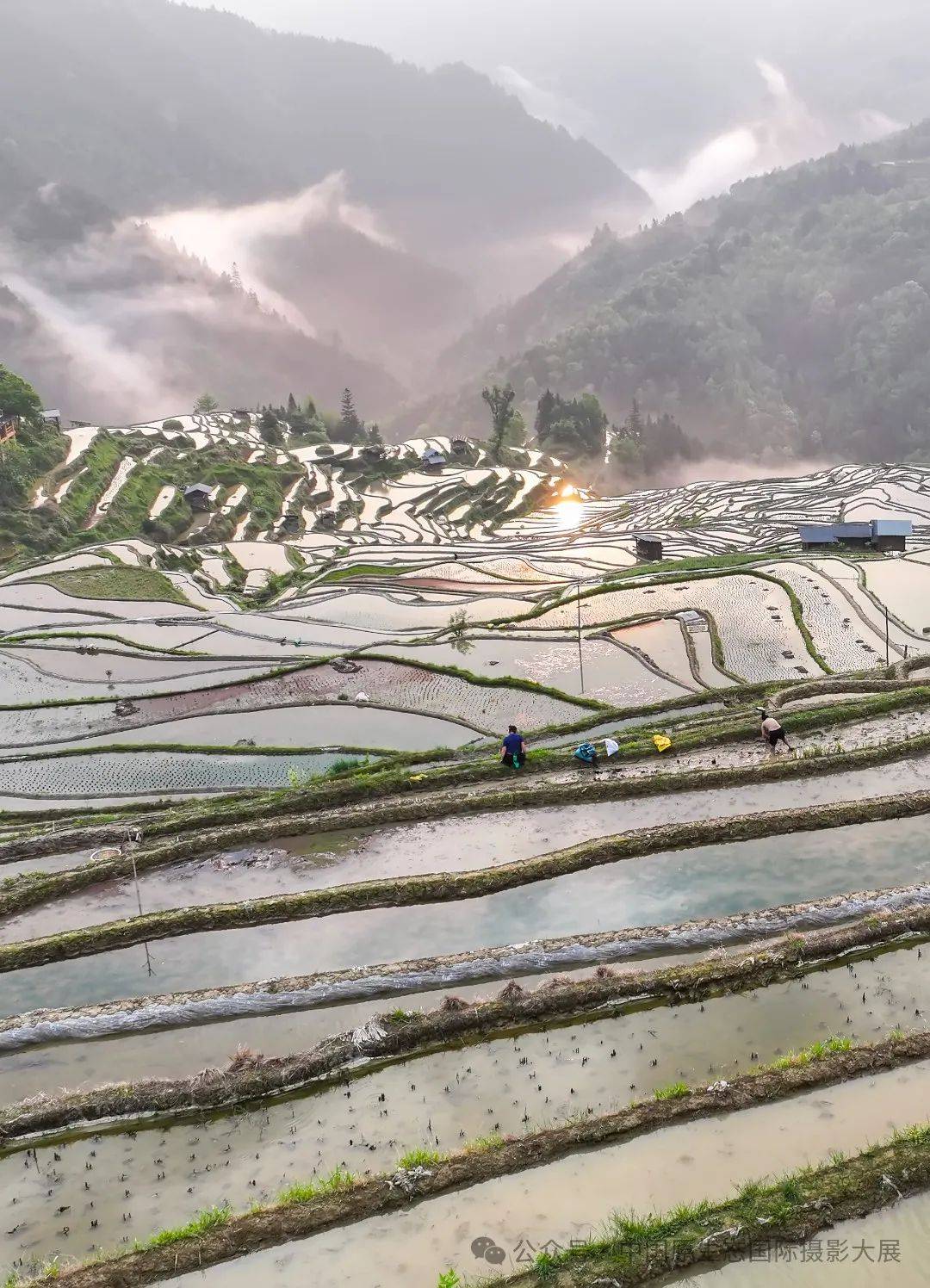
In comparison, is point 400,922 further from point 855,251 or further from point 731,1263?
point 855,251

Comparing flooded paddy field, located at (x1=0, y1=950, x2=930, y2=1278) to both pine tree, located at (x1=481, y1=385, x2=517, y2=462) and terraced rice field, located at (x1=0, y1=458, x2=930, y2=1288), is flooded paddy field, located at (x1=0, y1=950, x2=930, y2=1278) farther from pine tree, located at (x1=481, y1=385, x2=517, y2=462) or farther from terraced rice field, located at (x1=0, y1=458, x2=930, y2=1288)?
pine tree, located at (x1=481, y1=385, x2=517, y2=462)

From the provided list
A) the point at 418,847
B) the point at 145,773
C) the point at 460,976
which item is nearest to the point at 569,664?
the point at 145,773

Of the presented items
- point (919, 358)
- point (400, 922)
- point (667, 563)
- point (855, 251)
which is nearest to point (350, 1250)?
point (400, 922)

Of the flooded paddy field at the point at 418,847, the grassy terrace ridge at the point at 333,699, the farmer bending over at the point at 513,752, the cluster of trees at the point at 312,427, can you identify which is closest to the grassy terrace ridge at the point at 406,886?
the flooded paddy field at the point at 418,847

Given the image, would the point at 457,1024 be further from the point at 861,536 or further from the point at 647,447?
the point at 647,447

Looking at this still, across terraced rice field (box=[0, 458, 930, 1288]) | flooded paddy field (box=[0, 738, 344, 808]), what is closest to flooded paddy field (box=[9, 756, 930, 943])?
terraced rice field (box=[0, 458, 930, 1288])

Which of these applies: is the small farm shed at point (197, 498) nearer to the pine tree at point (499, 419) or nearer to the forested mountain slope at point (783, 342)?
the pine tree at point (499, 419)
